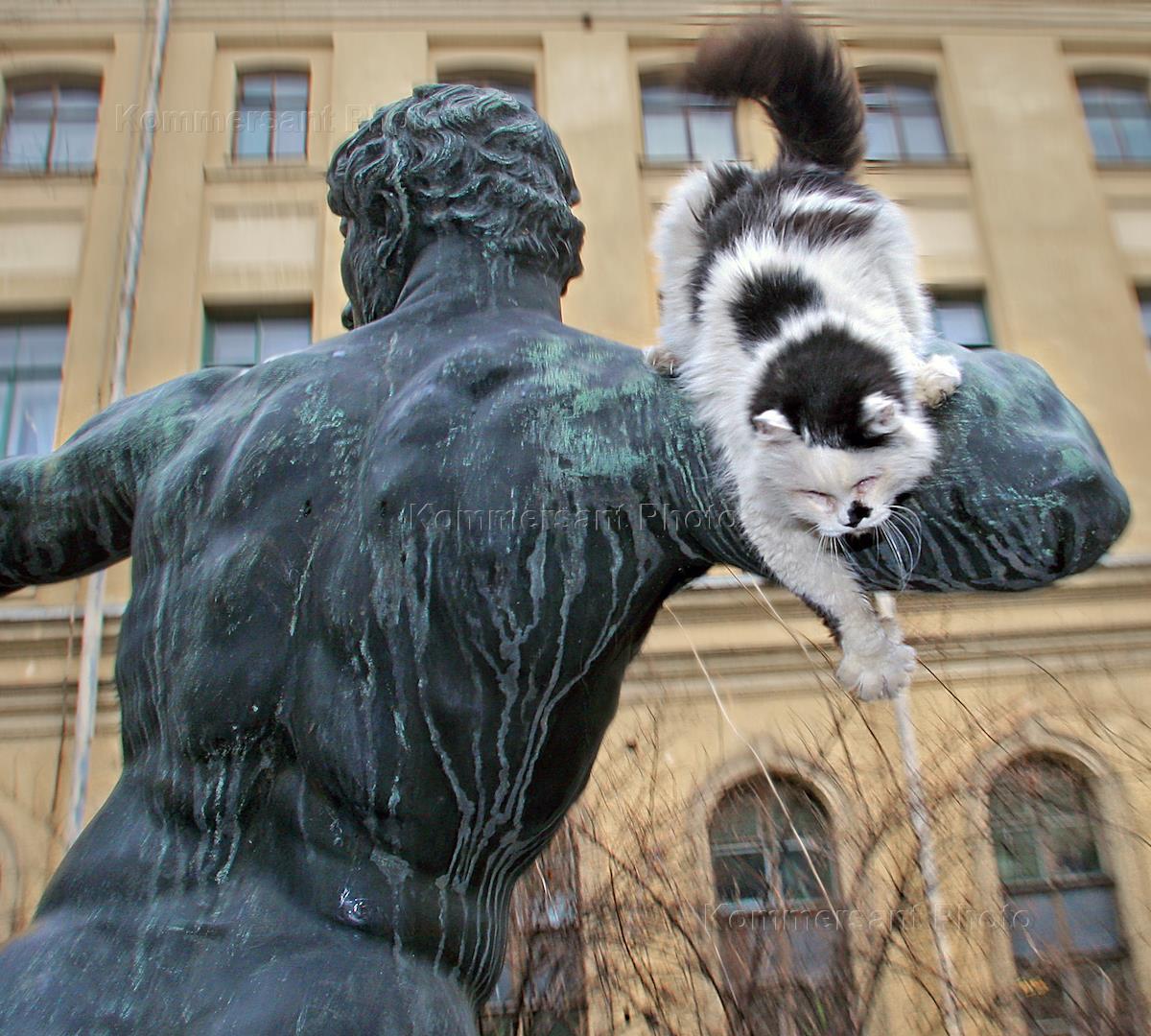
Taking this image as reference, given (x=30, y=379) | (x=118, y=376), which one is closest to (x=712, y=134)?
(x=118, y=376)

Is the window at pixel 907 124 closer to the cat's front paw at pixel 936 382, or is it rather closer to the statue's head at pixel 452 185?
the statue's head at pixel 452 185

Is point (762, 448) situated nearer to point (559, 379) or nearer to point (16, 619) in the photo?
point (559, 379)

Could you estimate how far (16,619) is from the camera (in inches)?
379

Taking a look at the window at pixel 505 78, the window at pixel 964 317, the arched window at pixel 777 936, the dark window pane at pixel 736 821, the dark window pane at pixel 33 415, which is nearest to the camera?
the arched window at pixel 777 936

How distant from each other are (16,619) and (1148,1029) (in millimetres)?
8243

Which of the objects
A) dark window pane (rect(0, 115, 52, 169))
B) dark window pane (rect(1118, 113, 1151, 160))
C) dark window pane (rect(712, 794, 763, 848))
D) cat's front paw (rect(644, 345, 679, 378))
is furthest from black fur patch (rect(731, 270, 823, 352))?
dark window pane (rect(1118, 113, 1151, 160))

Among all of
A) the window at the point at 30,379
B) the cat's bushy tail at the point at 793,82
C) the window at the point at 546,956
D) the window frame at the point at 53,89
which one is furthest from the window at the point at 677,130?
the cat's bushy tail at the point at 793,82

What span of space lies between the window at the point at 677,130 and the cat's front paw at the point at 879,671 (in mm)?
11316

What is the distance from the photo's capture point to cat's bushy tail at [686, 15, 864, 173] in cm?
181

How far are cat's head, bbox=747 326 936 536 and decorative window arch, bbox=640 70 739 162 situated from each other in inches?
438

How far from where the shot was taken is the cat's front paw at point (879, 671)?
4.37ft

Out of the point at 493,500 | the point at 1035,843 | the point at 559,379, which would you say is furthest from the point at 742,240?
the point at 1035,843

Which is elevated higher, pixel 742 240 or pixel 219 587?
pixel 742 240

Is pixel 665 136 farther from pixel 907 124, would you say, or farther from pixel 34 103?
pixel 34 103
